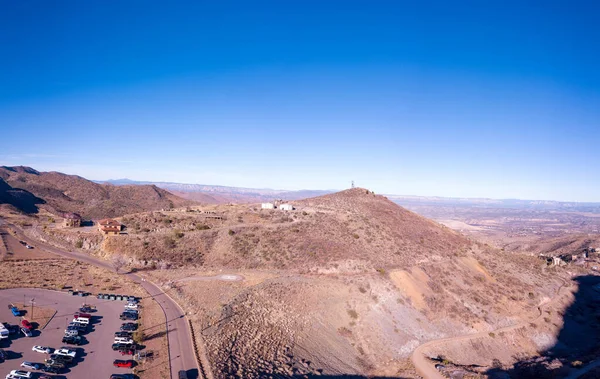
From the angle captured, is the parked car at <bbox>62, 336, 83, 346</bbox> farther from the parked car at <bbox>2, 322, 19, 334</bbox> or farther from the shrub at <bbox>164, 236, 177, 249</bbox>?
the shrub at <bbox>164, 236, 177, 249</bbox>

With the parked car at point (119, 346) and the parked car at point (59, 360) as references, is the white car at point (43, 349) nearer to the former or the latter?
the parked car at point (59, 360)

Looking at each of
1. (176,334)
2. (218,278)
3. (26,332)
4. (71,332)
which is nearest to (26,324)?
(26,332)

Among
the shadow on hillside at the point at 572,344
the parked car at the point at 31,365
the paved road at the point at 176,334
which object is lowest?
the shadow on hillside at the point at 572,344

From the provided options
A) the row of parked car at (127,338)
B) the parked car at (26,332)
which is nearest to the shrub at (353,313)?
the row of parked car at (127,338)

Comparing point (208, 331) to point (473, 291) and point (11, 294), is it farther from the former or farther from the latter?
point (473, 291)

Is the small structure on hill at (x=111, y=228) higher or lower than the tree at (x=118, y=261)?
higher

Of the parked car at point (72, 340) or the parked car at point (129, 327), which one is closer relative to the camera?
the parked car at point (72, 340)

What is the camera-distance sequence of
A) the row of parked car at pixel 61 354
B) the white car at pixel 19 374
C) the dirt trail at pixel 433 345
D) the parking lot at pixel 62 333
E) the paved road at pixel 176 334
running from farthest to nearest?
the dirt trail at pixel 433 345 → the paved road at pixel 176 334 → the parking lot at pixel 62 333 → the row of parked car at pixel 61 354 → the white car at pixel 19 374
